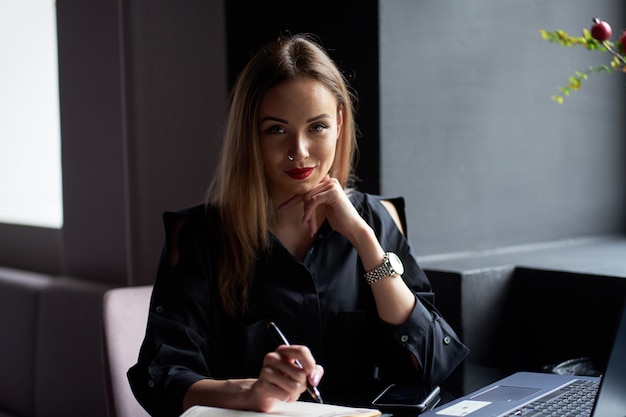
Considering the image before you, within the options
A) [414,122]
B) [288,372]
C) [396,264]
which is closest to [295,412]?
[288,372]

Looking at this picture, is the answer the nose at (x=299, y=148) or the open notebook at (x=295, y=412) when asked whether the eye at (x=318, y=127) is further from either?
the open notebook at (x=295, y=412)

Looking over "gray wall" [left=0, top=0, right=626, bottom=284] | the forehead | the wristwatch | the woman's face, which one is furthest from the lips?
"gray wall" [left=0, top=0, right=626, bottom=284]

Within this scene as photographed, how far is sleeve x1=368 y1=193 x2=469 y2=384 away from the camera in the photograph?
1599 mm

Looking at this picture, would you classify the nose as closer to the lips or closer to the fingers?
the lips

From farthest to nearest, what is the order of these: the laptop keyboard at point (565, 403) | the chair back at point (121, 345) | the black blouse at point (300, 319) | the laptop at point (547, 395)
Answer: the chair back at point (121, 345), the black blouse at point (300, 319), the laptop keyboard at point (565, 403), the laptop at point (547, 395)

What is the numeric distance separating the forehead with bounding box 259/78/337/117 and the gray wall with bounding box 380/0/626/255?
1.76 feet

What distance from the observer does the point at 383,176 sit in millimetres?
2119

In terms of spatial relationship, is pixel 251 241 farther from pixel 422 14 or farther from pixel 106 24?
pixel 106 24

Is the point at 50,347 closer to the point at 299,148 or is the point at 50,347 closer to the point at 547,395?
the point at 299,148

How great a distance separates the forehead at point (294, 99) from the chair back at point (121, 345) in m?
0.54

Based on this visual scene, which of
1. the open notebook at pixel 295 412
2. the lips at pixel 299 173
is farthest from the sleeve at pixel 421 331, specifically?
the open notebook at pixel 295 412

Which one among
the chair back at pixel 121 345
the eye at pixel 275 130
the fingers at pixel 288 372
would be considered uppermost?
the eye at pixel 275 130

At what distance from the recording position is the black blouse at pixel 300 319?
155cm

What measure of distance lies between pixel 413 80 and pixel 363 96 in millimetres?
138
